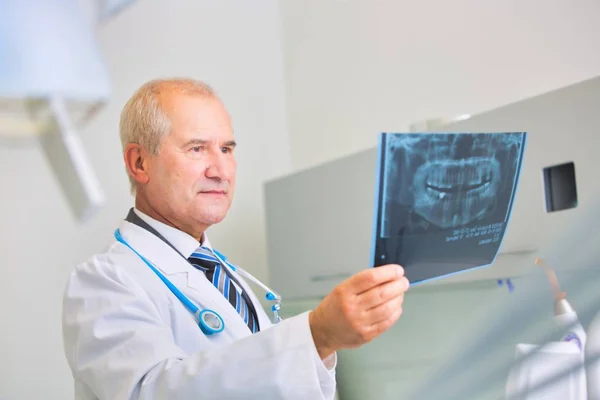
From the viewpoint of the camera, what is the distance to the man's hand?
72 cm

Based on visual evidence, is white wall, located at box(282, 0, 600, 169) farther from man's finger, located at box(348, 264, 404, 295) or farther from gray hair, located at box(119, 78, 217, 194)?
man's finger, located at box(348, 264, 404, 295)

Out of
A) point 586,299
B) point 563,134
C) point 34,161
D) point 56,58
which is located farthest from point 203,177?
point 34,161

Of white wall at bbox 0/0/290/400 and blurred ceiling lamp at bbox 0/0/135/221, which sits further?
white wall at bbox 0/0/290/400

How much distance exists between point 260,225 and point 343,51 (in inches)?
31.7

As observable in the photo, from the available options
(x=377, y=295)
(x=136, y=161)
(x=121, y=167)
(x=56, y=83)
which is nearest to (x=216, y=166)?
(x=136, y=161)

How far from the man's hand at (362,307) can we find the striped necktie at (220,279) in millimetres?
367

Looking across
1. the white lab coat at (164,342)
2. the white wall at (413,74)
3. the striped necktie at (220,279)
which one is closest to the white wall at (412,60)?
the white wall at (413,74)

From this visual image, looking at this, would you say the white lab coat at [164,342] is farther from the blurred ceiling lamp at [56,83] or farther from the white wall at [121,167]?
the white wall at [121,167]

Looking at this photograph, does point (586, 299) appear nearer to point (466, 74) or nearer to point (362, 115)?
point (466, 74)

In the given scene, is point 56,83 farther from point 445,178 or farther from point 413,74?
point 445,178

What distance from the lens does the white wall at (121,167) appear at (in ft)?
6.68

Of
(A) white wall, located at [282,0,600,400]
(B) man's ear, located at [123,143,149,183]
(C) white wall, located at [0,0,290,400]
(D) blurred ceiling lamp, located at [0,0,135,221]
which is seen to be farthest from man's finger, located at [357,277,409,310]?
(C) white wall, located at [0,0,290,400]

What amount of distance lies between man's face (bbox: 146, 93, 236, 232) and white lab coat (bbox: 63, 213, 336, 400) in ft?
0.24

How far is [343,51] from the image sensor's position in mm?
2705
